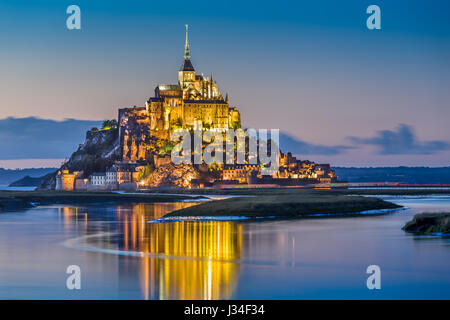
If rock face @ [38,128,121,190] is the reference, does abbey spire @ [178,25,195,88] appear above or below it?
above

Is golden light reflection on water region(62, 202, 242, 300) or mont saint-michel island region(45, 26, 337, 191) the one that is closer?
golden light reflection on water region(62, 202, 242, 300)

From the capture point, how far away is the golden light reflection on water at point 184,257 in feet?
69.3

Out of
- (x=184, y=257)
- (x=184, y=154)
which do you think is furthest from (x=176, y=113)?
(x=184, y=257)

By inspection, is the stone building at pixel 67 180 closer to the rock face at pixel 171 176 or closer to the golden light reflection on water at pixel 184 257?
the rock face at pixel 171 176

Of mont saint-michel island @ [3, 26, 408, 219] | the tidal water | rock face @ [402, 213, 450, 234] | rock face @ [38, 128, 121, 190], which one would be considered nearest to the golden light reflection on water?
the tidal water

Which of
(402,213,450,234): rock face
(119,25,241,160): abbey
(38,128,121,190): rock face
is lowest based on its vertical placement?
(402,213,450,234): rock face

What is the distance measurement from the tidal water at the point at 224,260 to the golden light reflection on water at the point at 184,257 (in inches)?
1.5

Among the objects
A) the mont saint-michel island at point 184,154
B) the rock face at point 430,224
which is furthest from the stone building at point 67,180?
the rock face at point 430,224

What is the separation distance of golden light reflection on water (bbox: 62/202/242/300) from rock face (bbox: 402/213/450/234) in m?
10.0

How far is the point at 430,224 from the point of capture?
37.1 meters

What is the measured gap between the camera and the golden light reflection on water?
2112cm

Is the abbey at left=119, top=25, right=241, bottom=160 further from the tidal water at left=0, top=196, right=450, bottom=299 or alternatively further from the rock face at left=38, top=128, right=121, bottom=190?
the tidal water at left=0, top=196, right=450, bottom=299
